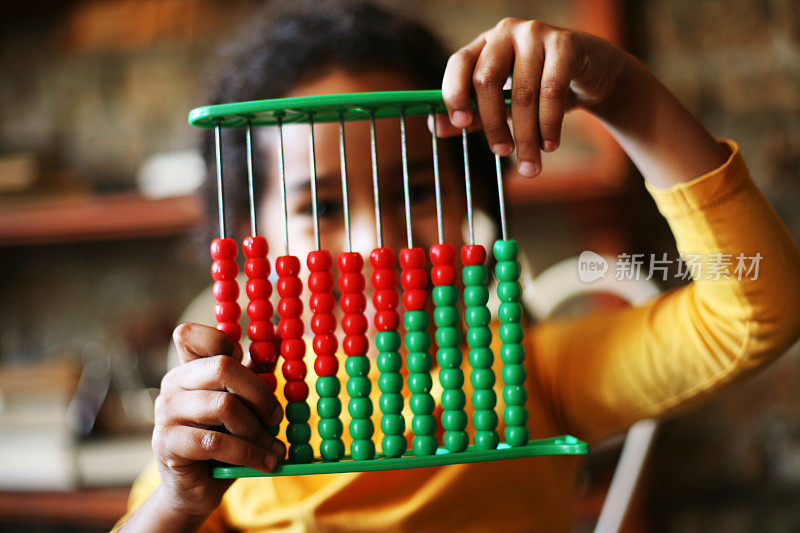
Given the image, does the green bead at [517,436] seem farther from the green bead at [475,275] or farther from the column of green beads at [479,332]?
the green bead at [475,275]

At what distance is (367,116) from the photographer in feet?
2.08

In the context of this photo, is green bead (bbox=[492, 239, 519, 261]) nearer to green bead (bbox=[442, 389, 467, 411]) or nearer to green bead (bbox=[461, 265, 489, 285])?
green bead (bbox=[461, 265, 489, 285])

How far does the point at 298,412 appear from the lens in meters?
0.60

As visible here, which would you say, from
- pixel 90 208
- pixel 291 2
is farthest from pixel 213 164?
pixel 90 208

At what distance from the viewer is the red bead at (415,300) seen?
24.9 inches

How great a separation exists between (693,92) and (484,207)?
72 cm

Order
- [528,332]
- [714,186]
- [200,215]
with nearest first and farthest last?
[714,186]
[528,332]
[200,215]

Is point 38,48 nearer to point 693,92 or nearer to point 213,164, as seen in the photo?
point 213,164

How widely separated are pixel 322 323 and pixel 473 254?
15 cm

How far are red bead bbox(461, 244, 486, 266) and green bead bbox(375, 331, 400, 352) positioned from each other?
0.09 meters

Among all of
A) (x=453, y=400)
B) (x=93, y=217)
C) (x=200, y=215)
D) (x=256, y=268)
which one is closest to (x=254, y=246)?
(x=256, y=268)

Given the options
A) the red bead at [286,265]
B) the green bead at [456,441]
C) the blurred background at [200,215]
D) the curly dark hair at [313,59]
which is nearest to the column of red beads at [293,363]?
the red bead at [286,265]

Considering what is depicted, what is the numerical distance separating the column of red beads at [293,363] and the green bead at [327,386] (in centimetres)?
1

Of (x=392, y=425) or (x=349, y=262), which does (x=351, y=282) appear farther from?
(x=392, y=425)
